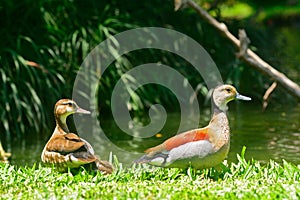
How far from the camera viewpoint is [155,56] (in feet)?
36.4

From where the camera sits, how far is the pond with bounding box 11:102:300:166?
27.3 ft

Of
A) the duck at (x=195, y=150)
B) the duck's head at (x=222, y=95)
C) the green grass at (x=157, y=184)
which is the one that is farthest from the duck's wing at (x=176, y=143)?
the duck's head at (x=222, y=95)

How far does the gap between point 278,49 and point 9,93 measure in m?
6.26

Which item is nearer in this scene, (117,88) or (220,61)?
(117,88)

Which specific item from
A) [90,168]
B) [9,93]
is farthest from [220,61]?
[90,168]

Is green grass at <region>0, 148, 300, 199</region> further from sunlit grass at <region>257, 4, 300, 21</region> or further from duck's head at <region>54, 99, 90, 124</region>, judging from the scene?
sunlit grass at <region>257, 4, 300, 21</region>

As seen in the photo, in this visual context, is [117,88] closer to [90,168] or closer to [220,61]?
[220,61]

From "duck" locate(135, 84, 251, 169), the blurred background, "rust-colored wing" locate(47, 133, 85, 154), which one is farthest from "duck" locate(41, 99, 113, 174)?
the blurred background

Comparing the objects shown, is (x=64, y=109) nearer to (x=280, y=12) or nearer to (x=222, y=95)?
(x=222, y=95)

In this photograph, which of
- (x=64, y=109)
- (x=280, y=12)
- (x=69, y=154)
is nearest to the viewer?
(x=69, y=154)

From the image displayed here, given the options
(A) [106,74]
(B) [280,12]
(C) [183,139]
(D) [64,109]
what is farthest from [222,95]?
(B) [280,12]

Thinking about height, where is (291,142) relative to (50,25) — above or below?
below

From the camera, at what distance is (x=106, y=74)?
10234mm

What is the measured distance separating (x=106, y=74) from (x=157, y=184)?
16.0 feet
